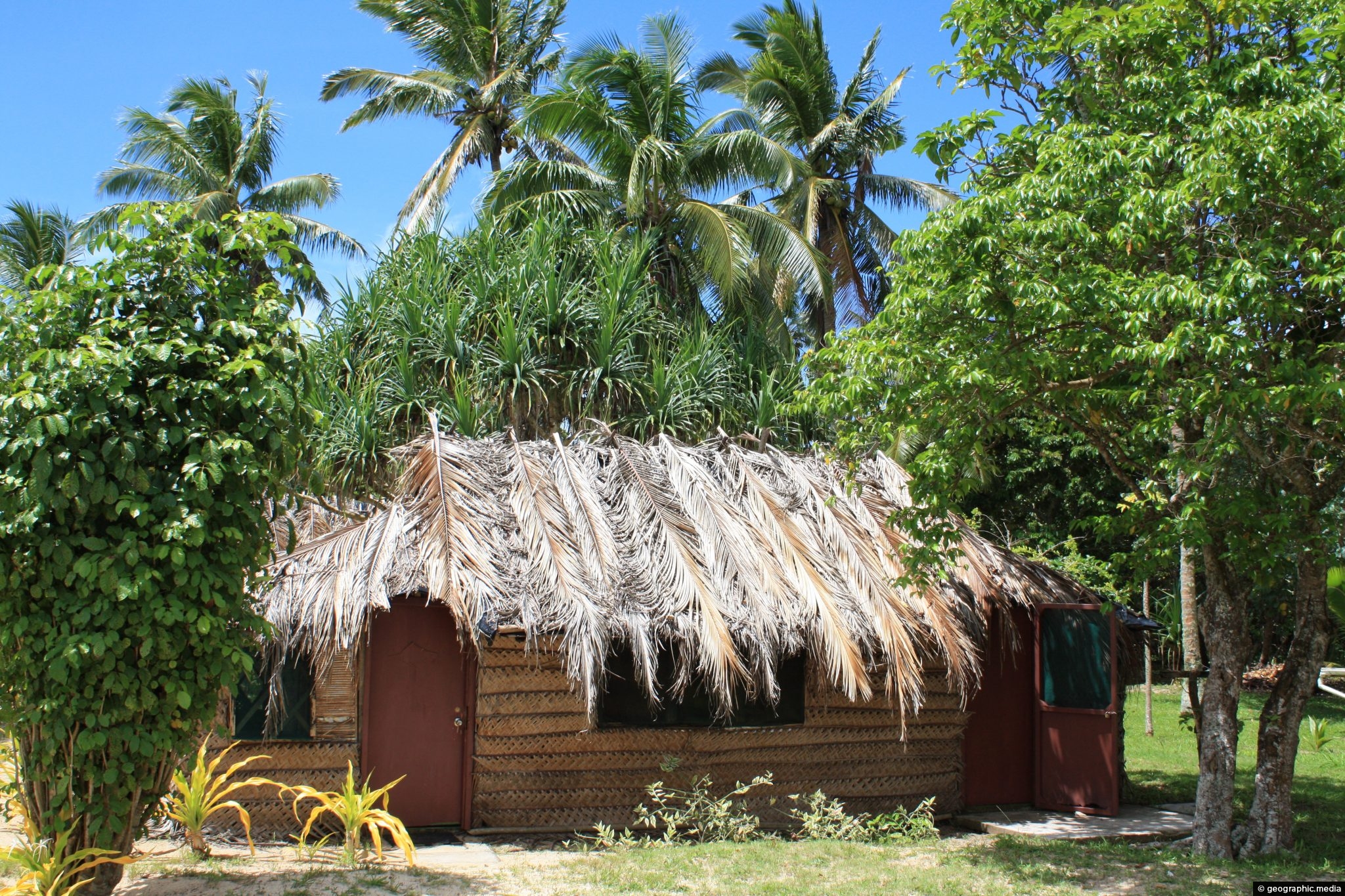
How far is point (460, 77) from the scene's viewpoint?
2066cm

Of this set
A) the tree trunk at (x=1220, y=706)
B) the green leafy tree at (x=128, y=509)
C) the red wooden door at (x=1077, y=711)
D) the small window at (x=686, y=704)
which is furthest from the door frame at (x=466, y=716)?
the tree trunk at (x=1220, y=706)

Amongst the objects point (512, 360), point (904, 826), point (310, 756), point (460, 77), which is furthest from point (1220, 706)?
point (460, 77)

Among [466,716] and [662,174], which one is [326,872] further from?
[662,174]

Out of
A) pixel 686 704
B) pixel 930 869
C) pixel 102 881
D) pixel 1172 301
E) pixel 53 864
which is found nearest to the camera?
pixel 53 864

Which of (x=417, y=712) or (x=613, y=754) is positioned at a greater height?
(x=417, y=712)

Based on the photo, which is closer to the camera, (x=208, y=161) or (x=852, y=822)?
(x=852, y=822)

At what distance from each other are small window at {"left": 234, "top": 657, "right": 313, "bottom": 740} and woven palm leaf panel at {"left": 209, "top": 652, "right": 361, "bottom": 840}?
54 millimetres

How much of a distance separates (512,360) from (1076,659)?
732 centimetres

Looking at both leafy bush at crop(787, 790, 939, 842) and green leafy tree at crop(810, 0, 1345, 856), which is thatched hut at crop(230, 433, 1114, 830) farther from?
green leafy tree at crop(810, 0, 1345, 856)

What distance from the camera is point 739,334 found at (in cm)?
1609

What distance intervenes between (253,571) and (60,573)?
1056 mm

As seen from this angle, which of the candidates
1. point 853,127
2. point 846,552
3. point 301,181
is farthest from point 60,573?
point 301,181

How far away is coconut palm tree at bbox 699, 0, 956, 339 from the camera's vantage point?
62.2 ft

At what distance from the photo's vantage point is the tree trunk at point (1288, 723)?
770cm
